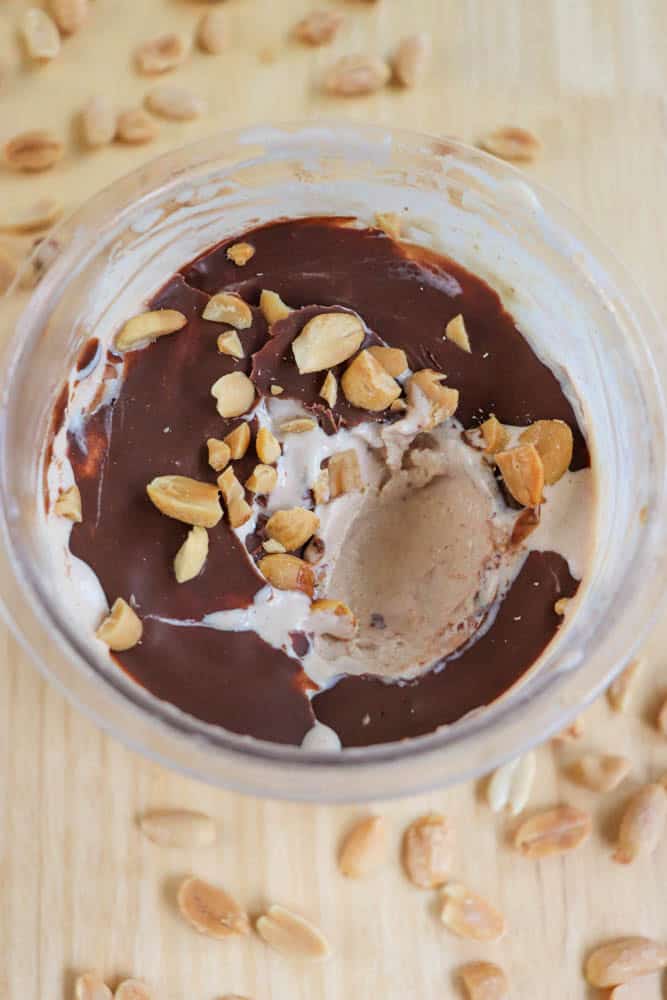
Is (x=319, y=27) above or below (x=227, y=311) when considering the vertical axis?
above

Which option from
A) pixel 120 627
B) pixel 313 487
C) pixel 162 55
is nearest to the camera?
pixel 120 627

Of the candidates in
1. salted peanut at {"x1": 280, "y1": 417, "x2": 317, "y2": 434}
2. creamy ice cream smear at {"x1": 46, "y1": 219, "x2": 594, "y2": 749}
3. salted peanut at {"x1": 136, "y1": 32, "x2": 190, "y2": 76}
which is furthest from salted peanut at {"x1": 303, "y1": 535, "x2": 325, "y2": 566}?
salted peanut at {"x1": 136, "y1": 32, "x2": 190, "y2": 76}

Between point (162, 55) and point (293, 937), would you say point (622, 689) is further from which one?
point (162, 55)

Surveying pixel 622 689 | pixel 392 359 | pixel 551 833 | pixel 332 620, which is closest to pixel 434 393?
pixel 392 359

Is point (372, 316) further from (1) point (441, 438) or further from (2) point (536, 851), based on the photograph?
(2) point (536, 851)

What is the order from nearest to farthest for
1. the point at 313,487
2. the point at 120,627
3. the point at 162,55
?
the point at 120,627, the point at 313,487, the point at 162,55

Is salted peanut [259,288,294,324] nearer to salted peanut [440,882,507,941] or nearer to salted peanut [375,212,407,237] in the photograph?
salted peanut [375,212,407,237]

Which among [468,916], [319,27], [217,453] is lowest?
[468,916]
